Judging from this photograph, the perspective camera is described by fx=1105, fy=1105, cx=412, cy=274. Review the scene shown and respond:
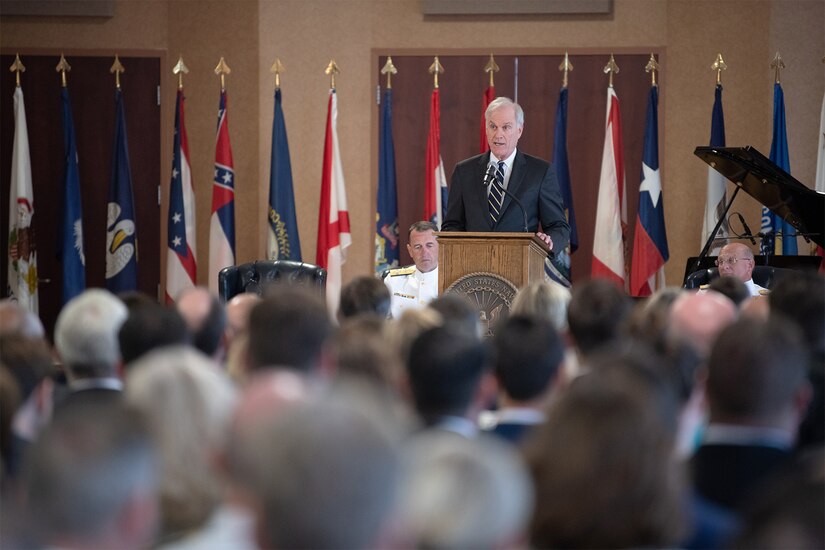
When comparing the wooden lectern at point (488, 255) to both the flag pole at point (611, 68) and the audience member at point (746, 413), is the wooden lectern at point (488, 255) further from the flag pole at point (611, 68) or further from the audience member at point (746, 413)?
the flag pole at point (611, 68)

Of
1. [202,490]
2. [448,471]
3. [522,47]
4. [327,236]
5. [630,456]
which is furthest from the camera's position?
[522,47]

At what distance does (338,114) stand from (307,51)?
570 millimetres

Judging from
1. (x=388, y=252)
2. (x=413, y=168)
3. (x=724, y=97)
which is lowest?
(x=388, y=252)

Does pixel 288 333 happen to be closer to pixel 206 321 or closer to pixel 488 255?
pixel 206 321

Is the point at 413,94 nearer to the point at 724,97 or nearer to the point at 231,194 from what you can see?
the point at 231,194

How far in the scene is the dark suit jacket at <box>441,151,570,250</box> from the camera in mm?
5742

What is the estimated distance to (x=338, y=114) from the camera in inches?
360

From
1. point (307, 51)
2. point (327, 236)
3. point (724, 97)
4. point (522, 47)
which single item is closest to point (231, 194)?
point (327, 236)

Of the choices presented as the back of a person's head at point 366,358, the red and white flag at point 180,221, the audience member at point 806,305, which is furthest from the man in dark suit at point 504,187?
the red and white flag at point 180,221

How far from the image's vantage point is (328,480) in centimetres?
123

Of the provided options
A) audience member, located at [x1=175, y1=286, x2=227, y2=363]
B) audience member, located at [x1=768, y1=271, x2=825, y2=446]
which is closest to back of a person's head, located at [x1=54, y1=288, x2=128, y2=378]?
audience member, located at [x1=175, y1=286, x2=227, y2=363]

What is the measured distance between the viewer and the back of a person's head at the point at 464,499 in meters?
1.44

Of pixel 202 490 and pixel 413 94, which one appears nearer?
pixel 202 490

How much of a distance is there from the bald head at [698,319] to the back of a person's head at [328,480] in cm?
176
